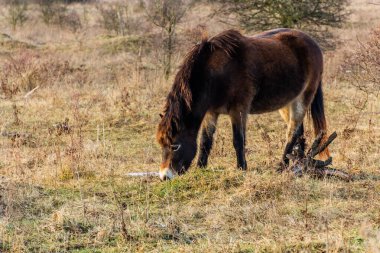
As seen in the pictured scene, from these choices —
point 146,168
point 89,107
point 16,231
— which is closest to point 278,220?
point 16,231

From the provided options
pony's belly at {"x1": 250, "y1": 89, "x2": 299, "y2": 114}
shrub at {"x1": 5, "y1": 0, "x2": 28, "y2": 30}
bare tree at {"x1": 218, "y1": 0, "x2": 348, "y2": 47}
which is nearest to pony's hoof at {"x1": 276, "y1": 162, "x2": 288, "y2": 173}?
pony's belly at {"x1": 250, "y1": 89, "x2": 299, "y2": 114}

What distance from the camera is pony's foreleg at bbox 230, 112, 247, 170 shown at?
261 inches

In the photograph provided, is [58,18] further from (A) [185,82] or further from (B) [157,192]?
(B) [157,192]

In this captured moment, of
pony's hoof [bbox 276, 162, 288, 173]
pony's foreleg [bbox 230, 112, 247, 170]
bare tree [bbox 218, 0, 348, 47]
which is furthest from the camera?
bare tree [bbox 218, 0, 348, 47]

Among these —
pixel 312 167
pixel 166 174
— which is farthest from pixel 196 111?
pixel 312 167

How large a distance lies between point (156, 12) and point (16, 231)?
37.5 ft

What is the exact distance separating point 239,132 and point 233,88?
21.5 inches

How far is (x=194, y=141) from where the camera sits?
6.42 m

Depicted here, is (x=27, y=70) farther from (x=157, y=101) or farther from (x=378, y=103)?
(x=378, y=103)

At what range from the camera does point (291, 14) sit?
15.5 m

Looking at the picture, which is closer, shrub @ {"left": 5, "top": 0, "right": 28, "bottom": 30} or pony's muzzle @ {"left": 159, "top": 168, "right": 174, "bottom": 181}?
pony's muzzle @ {"left": 159, "top": 168, "right": 174, "bottom": 181}

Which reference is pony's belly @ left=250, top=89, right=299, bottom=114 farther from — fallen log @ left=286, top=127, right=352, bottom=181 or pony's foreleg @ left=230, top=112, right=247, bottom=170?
fallen log @ left=286, top=127, right=352, bottom=181

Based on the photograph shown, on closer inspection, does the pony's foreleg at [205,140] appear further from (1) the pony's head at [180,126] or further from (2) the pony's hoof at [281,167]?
(2) the pony's hoof at [281,167]

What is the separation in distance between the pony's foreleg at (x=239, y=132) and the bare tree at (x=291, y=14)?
948cm
